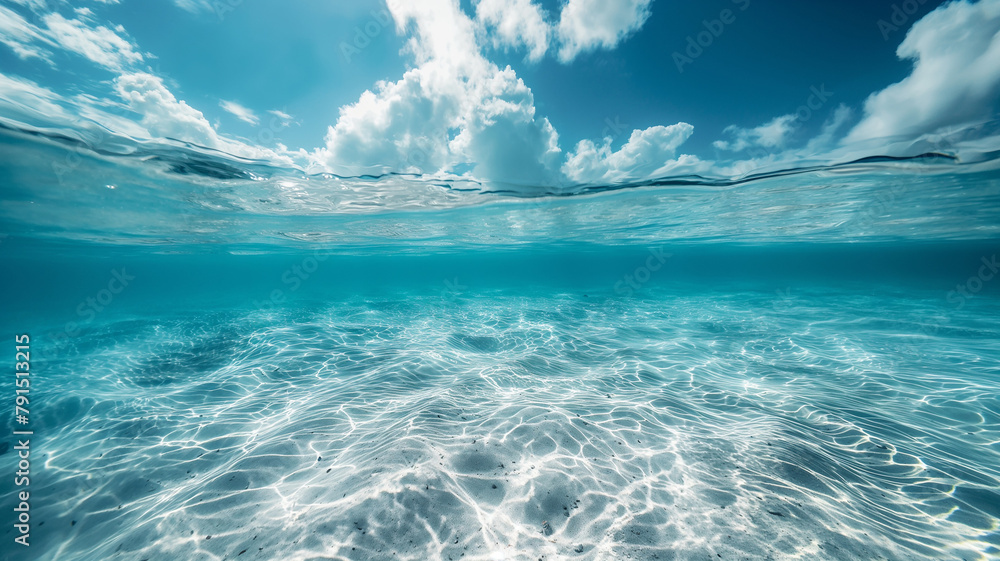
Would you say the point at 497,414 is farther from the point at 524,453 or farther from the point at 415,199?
the point at 415,199

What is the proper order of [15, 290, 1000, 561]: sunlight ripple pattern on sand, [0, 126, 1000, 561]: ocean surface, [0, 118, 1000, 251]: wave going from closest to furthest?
[15, 290, 1000, 561]: sunlight ripple pattern on sand < [0, 126, 1000, 561]: ocean surface < [0, 118, 1000, 251]: wave

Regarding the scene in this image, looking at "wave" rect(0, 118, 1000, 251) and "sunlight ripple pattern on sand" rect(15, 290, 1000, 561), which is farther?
"wave" rect(0, 118, 1000, 251)

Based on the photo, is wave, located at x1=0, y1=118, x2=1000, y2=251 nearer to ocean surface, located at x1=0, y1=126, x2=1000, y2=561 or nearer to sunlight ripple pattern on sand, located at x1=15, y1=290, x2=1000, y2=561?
ocean surface, located at x1=0, y1=126, x2=1000, y2=561

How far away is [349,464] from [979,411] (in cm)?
1228

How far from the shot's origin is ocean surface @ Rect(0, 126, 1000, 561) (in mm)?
3645

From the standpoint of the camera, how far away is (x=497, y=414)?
6.01m

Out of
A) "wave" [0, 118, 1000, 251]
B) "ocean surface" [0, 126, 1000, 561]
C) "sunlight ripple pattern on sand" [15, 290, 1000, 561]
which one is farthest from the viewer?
"wave" [0, 118, 1000, 251]

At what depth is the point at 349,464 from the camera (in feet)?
15.2

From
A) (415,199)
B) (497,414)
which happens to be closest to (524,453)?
(497,414)

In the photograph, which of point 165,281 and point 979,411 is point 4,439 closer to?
point 979,411

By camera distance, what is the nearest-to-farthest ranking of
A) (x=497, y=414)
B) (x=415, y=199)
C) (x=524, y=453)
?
(x=524, y=453)
(x=497, y=414)
(x=415, y=199)

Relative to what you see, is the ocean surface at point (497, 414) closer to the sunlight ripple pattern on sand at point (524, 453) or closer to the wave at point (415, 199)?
the sunlight ripple pattern on sand at point (524, 453)

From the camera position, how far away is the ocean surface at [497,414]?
12.0ft

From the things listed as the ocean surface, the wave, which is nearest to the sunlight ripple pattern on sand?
the ocean surface
